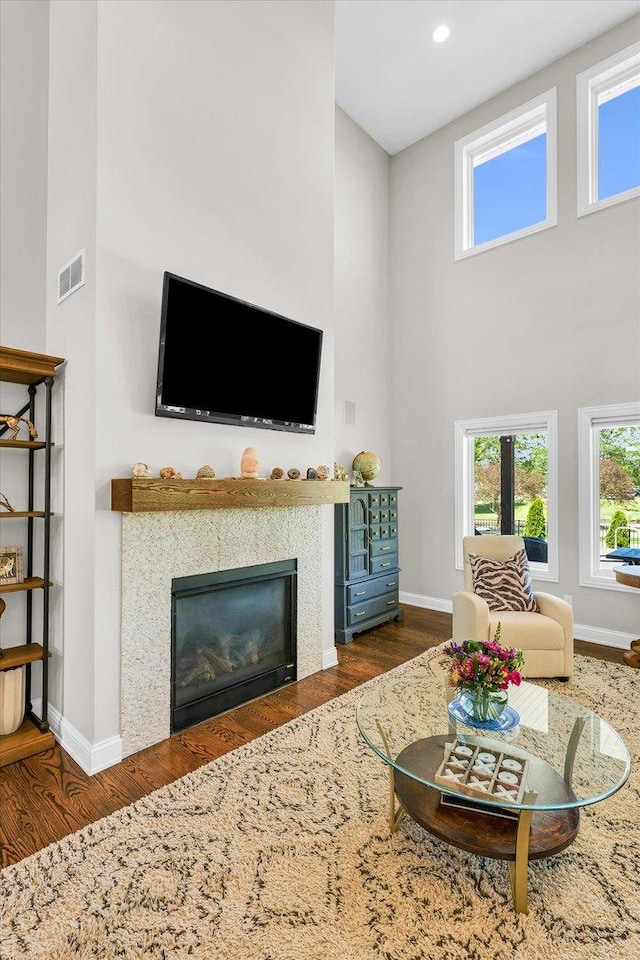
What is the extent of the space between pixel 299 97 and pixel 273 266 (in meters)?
1.31

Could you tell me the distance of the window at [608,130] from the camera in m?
4.26

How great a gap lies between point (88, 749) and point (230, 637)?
0.93m

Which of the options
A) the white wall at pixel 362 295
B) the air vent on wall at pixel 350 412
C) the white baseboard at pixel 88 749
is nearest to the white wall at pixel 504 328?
the white wall at pixel 362 295

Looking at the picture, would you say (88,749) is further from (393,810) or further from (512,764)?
(512,764)

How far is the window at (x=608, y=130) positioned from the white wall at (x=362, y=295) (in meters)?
2.10

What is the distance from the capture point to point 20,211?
278cm

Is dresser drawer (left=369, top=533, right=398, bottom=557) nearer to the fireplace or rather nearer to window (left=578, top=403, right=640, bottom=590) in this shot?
the fireplace

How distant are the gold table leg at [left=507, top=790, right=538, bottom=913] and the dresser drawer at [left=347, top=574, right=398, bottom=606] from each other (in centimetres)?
276

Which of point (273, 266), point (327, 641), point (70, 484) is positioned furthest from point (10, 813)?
point (273, 266)

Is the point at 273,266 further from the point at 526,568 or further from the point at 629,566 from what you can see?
the point at 629,566

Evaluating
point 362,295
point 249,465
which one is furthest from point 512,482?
point 249,465

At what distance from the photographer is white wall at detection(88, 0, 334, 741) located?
2432 millimetres

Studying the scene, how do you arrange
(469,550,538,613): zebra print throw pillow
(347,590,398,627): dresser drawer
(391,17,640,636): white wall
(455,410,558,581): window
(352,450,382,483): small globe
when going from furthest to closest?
(352,450,382,483): small globe < (455,410,558,581): window < (347,590,398,627): dresser drawer < (391,17,640,636): white wall < (469,550,538,613): zebra print throw pillow

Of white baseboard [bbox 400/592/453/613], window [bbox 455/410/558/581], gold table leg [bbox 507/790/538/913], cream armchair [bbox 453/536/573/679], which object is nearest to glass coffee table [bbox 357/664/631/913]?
gold table leg [bbox 507/790/538/913]
